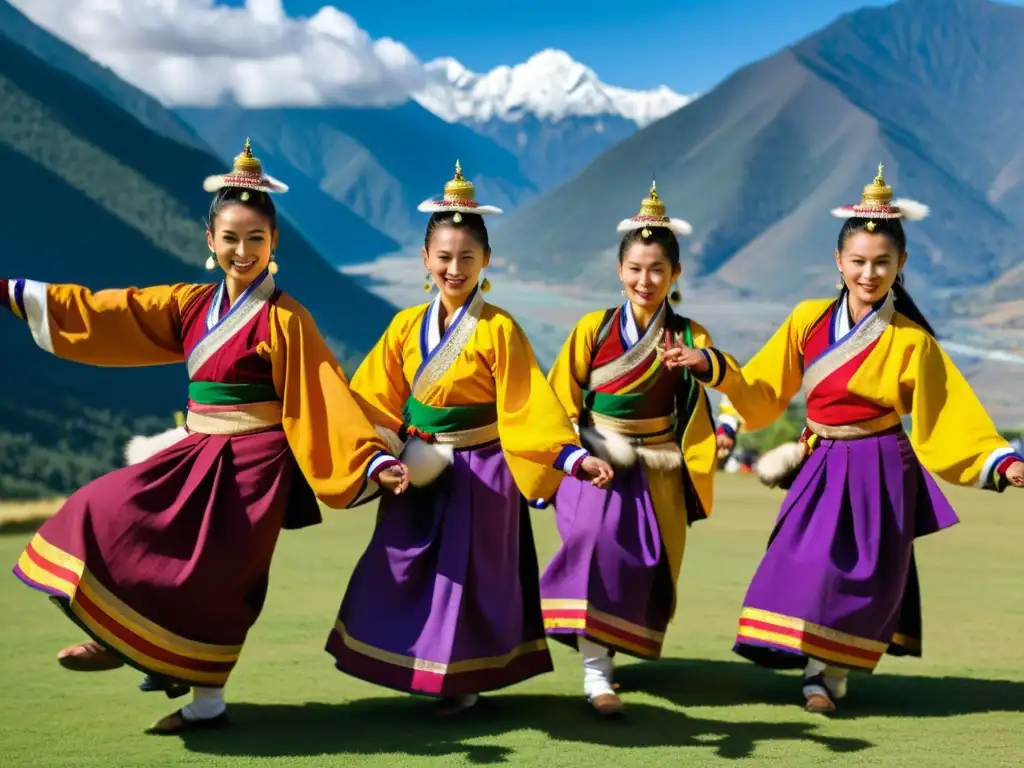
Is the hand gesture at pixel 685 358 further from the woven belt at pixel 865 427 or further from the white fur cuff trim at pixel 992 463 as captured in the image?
the white fur cuff trim at pixel 992 463

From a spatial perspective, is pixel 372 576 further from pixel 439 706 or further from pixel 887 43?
pixel 887 43

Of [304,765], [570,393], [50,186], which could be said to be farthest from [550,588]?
[50,186]

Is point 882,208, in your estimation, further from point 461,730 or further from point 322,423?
point 461,730

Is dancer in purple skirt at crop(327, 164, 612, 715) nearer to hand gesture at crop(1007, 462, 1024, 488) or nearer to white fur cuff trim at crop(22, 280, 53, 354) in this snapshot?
white fur cuff trim at crop(22, 280, 53, 354)

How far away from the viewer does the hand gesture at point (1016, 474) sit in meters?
3.67

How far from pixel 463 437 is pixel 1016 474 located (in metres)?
1.56

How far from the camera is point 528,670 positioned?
3807mm

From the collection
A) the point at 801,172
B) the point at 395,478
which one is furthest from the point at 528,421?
the point at 801,172

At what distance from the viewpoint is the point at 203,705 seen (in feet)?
11.5

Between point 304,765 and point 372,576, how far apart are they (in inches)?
26.0

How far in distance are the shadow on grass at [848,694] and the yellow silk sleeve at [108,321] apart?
181cm

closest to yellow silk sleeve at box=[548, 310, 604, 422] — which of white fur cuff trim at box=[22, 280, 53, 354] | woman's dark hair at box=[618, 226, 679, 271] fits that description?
woman's dark hair at box=[618, 226, 679, 271]

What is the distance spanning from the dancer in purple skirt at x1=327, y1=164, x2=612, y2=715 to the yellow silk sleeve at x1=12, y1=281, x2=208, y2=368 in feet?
1.84

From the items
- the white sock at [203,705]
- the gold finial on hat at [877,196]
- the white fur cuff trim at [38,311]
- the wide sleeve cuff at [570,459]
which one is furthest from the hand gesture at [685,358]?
the white fur cuff trim at [38,311]
